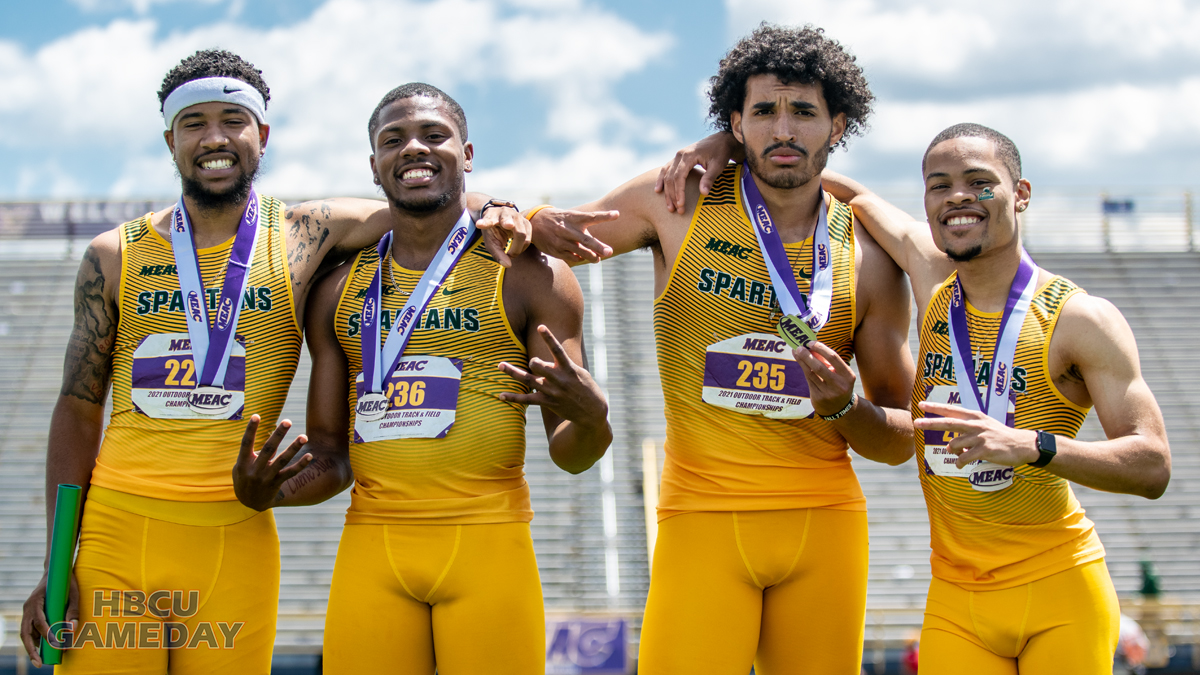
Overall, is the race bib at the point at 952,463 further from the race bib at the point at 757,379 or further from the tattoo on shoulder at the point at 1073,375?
the race bib at the point at 757,379

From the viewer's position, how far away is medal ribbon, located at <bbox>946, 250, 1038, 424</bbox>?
11.0ft

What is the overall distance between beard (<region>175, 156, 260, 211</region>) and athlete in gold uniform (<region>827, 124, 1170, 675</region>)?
2479 mm

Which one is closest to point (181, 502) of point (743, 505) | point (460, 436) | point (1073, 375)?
point (460, 436)

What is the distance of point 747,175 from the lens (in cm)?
386

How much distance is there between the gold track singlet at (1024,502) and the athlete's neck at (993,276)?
0.06 m

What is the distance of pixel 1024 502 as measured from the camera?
11.0 ft

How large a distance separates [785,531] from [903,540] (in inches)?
459

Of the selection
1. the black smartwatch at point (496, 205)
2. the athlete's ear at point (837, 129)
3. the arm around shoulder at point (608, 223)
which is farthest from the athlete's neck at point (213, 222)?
the athlete's ear at point (837, 129)

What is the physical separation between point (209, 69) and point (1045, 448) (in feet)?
10.5

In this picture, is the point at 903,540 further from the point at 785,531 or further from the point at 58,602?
the point at 58,602

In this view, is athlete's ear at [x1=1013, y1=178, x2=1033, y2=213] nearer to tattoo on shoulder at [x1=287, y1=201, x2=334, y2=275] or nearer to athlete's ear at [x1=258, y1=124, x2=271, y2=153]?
tattoo on shoulder at [x1=287, y1=201, x2=334, y2=275]

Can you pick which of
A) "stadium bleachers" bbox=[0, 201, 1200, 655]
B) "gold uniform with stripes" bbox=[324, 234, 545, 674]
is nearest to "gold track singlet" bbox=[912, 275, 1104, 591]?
"gold uniform with stripes" bbox=[324, 234, 545, 674]

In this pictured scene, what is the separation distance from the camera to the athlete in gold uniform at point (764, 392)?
A: 3.52m

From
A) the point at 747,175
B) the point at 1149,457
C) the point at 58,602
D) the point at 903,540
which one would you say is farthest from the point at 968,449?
the point at 903,540
